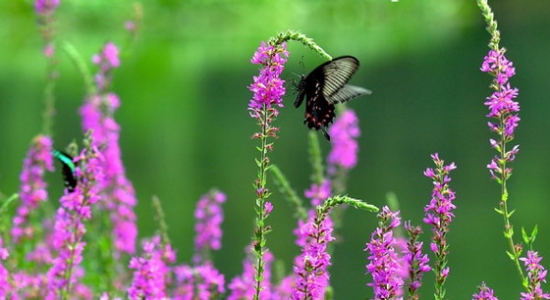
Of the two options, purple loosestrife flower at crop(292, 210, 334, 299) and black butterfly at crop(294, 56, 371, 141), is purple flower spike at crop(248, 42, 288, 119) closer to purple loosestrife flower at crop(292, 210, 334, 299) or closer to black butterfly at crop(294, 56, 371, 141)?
purple loosestrife flower at crop(292, 210, 334, 299)

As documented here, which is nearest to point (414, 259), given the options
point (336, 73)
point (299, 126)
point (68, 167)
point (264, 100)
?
point (264, 100)

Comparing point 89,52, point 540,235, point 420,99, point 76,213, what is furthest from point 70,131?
point 76,213

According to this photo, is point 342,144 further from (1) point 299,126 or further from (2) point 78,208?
(1) point 299,126

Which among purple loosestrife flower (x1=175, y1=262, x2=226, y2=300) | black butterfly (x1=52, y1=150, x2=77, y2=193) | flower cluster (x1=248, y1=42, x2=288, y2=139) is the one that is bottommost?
purple loosestrife flower (x1=175, y1=262, x2=226, y2=300)

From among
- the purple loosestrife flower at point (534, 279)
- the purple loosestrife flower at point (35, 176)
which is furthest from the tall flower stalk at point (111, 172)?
the purple loosestrife flower at point (534, 279)

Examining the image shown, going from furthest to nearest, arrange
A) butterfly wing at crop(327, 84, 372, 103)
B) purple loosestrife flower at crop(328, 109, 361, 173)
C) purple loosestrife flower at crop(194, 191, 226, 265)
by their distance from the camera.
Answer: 1. purple loosestrife flower at crop(328, 109, 361, 173)
2. purple loosestrife flower at crop(194, 191, 226, 265)
3. butterfly wing at crop(327, 84, 372, 103)

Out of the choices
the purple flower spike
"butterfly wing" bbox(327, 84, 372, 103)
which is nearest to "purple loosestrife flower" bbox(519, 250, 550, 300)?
the purple flower spike

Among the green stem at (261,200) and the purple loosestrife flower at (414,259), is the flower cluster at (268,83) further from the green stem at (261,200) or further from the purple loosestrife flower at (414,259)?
the purple loosestrife flower at (414,259)

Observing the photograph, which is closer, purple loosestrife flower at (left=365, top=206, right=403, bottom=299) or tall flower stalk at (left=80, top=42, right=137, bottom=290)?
purple loosestrife flower at (left=365, top=206, right=403, bottom=299)
